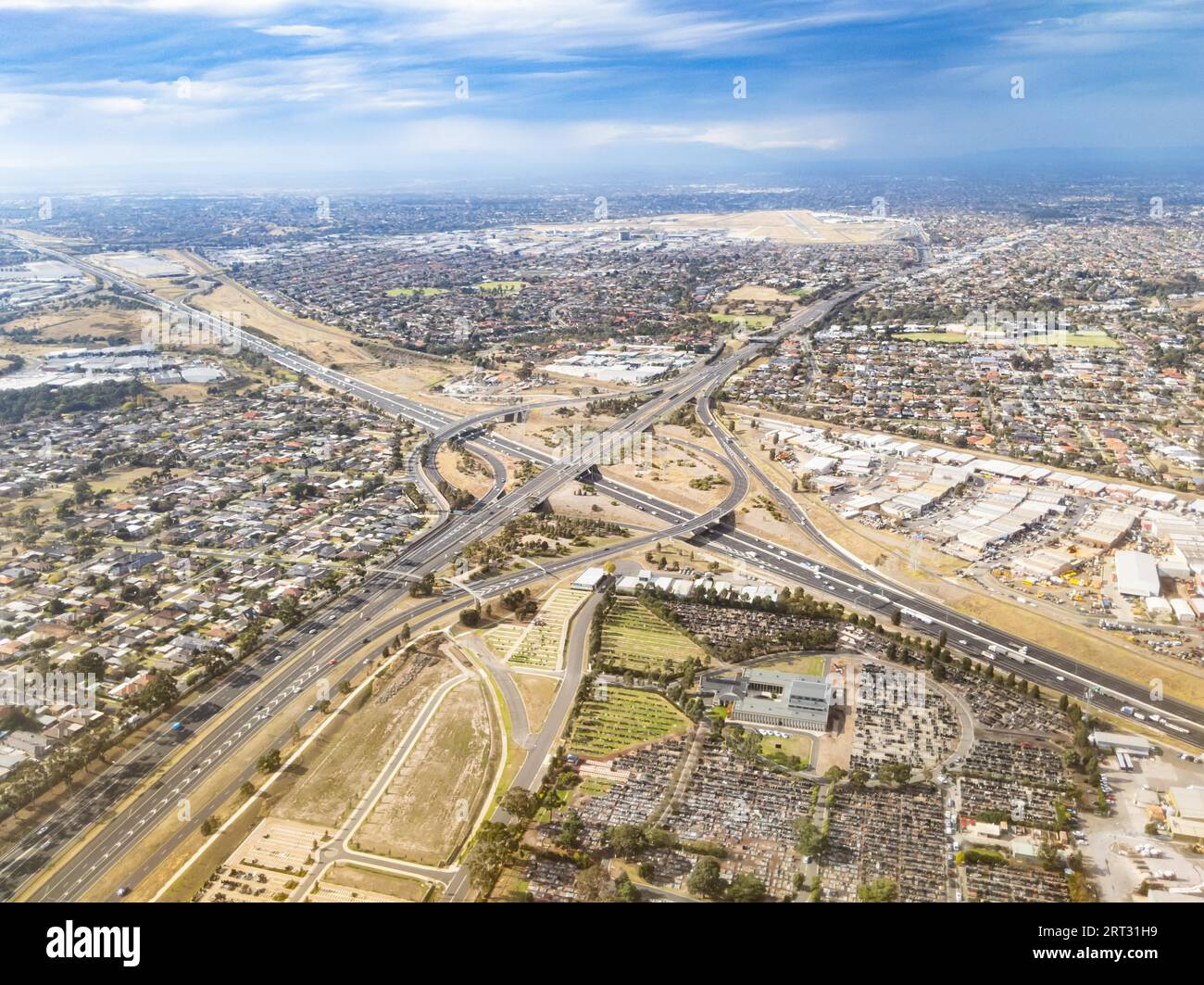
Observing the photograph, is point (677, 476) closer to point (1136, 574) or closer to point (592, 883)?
point (1136, 574)

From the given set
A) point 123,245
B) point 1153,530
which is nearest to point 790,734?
point 1153,530

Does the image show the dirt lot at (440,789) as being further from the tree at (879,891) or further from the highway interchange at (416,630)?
the tree at (879,891)

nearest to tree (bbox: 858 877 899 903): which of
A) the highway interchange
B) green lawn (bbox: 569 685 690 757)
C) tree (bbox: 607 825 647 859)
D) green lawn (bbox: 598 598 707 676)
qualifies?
tree (bbox: 607 825 647 859)

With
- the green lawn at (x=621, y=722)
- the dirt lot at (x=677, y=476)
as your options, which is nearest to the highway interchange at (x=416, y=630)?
the dirt lot at (x=677, y=476)

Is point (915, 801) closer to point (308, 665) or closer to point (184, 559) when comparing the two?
point (308, 665)

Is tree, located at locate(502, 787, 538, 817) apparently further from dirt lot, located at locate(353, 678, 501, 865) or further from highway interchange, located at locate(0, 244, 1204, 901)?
highway interchange, located at locate(0, 244, 1204, 901)

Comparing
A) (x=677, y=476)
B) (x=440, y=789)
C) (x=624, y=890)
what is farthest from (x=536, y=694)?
(x=677, y=476)
